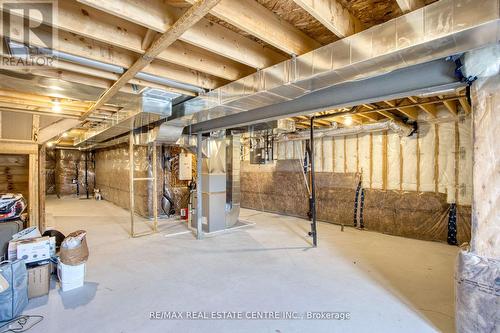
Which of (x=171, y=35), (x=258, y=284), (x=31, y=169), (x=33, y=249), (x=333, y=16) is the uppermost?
(x=333, y=16)

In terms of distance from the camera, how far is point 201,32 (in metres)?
1.85

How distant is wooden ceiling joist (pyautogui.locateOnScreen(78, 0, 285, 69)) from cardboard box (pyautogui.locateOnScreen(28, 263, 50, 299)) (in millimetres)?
2497

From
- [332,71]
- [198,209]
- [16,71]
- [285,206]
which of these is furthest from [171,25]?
[285,206]

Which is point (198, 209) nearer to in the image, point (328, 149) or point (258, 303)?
point (258, 303)

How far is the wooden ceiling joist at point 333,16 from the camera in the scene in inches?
57.5

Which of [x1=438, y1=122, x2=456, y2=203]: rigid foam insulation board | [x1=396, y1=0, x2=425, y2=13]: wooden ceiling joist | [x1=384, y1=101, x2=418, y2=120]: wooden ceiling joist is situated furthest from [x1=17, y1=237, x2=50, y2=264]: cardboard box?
[x1=438, y1=122, x2=456, y2=203]: rigid foam insulation board

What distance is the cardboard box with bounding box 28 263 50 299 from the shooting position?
240 centimetres

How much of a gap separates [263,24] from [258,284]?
2.49 m

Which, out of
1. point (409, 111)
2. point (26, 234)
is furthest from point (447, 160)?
point (26, 234)

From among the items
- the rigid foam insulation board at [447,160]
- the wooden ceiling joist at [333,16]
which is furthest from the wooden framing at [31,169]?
the rigid foam insulation board at [447,160]

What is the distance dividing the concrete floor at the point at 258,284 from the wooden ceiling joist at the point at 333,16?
2274mm

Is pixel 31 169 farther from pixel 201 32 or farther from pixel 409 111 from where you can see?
pixel 409 111

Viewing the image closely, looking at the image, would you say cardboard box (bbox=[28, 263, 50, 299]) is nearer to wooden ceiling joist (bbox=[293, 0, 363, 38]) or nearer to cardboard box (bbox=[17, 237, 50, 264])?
cardboard box (bbox=[17, 237, 50, 264])

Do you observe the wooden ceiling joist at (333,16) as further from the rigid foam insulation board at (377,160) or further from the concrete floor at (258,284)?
the rigid foam insulation board at (377,160)
